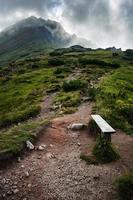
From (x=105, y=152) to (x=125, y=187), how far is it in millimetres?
3787

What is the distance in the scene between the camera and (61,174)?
57.1ft

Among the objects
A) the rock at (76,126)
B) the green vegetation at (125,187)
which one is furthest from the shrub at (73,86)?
the green vegetation at (125,187)

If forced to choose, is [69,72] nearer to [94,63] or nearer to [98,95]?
[94,63]

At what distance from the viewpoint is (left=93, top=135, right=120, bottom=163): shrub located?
1905 centimetres

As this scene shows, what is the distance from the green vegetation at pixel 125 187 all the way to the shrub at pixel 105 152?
2836 millimetres

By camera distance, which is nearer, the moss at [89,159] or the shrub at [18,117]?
the moss at [89,159]

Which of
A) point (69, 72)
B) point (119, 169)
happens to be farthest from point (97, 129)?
point (69, 72)

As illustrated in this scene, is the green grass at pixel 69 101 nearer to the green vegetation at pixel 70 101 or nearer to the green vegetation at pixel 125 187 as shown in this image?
the green vegetation at pixel 70 101

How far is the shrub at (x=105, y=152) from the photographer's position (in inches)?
750

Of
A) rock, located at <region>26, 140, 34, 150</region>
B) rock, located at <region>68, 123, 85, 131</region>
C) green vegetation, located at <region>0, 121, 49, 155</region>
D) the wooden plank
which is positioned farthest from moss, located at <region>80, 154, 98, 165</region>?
rock, located at <region>68, 123, 85, 131</region>

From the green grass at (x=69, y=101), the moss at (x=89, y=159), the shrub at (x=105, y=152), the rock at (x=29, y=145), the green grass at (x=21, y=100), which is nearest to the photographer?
the moss at (x=89, y=159)

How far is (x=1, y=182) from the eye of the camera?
16.4 metres

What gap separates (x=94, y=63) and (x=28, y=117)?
56.7 m

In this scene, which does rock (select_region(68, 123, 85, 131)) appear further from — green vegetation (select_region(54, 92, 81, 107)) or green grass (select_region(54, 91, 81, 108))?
green vegetation (select_region(54, 92, 81, 107))
